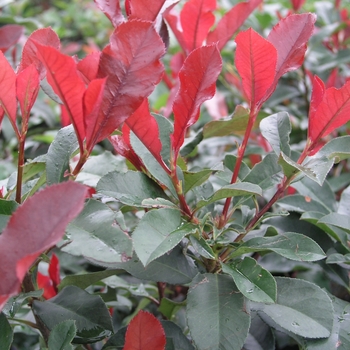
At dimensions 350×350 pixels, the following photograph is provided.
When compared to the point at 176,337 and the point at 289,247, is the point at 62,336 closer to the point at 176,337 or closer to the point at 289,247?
the point at 176,337

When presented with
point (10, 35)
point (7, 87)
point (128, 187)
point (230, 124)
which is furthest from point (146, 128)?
point (10, 35)

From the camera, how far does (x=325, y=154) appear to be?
75 centimetres

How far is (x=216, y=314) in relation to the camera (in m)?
0.63

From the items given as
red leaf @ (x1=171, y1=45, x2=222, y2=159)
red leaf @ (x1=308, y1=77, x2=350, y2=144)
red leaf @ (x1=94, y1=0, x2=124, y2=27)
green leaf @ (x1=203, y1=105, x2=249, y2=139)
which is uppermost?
red leaf @ (x1=94, y1=0, x2=124, y2=27)

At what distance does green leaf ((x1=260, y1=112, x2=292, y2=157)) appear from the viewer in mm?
743

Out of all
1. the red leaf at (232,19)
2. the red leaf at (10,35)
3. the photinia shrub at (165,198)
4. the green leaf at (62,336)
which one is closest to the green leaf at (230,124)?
the photinia shrub at (165,198)

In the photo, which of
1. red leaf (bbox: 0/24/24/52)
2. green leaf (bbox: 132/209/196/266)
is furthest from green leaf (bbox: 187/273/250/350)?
red leaf (bbox: 0/24/24/52)

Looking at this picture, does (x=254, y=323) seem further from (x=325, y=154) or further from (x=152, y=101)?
(x=152, y=101)

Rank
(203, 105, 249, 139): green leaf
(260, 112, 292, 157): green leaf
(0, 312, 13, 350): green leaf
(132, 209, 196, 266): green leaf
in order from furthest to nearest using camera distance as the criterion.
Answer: (203, 105, 249, 139): green leaf → (260, 112, 292, 157): green leaf → (0, 312, 13, 350): green leaf → (132, 209, 196, 266): green leaf

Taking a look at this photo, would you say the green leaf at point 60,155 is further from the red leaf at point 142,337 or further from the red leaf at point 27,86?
the red leaf at point 142,337

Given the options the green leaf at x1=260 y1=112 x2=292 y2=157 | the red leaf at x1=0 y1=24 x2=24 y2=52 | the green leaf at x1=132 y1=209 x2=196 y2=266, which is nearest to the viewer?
the green leaf at x1=132 y1=209 x2=196 y2=266

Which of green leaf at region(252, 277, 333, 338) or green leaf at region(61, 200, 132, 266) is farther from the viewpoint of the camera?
green leaf at region(252, 277, 333, 338)

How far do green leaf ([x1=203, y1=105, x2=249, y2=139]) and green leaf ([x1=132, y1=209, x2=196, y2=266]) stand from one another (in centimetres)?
30

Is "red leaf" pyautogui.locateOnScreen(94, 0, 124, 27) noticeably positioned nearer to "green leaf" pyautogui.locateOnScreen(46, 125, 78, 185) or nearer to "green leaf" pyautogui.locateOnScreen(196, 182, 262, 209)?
"green leaf" pyautogui.locateOnScreen(46, 125, 78, 185)
